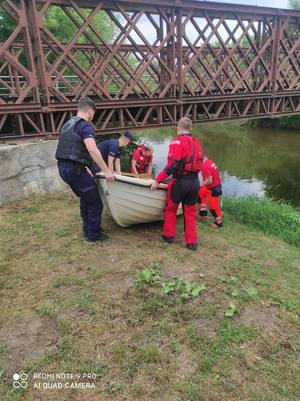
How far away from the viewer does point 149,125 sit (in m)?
10.0

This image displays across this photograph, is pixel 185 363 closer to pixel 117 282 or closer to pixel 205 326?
pixel 205 326

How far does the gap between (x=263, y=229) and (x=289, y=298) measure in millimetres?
3753

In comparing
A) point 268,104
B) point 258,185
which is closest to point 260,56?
point 268,104

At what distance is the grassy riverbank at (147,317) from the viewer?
3225mm

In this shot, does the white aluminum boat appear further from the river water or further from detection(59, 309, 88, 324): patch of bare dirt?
the river water

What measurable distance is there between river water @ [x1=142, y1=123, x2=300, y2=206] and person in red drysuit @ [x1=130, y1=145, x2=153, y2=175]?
5.25 metres

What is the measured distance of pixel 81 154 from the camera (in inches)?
204

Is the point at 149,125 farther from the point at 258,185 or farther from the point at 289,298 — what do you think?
the point at 258,185

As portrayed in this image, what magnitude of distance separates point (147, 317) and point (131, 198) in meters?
2.32

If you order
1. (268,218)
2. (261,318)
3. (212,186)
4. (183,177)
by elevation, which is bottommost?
(268,218)

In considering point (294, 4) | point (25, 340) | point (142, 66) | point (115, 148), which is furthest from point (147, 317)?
point (294, 4)

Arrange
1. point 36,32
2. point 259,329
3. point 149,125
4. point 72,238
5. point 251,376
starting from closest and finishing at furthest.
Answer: point 251,376, point 259,329, point 72,238, point 36,32, point 149,125

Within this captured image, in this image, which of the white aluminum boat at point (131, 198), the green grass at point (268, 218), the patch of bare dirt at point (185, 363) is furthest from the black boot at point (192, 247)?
the green grass at point (268, 218)

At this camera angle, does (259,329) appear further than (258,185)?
No
